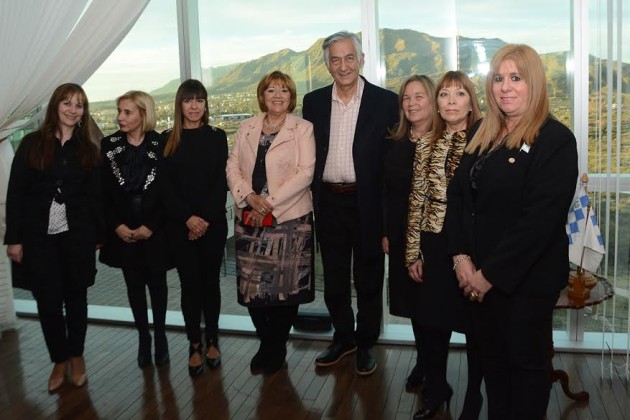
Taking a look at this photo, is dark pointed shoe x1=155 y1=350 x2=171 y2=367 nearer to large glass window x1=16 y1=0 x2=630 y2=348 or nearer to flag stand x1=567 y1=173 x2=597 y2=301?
large glass window x1=16 y1=0 x2=630 y2=348

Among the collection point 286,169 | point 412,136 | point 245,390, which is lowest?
point 245,390

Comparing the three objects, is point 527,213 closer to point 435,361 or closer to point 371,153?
point 435,361

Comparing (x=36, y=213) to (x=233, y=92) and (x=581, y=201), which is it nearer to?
(x=233, y=92)

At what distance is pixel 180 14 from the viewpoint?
4066 millimetres

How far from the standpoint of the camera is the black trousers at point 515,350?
85.1 inches

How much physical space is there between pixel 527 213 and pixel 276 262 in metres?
1.50

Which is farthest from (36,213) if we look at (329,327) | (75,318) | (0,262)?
(329,327)

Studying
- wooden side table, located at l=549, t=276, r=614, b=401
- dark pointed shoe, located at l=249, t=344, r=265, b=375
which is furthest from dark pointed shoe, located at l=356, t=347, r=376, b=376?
wooden side table, located at l=549, t=276, r=614, b=401

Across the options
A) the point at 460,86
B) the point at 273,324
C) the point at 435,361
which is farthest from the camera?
the point at 273,324

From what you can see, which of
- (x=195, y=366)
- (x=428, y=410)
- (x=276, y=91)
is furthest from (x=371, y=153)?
(x=195, y=366)

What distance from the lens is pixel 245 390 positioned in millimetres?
3238

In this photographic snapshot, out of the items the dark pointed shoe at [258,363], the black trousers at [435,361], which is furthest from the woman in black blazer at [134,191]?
the black trousers at [435,361]

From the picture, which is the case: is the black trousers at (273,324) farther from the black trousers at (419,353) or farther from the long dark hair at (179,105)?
the long dark hair at (179,105)

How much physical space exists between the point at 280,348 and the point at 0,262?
1950 mm
